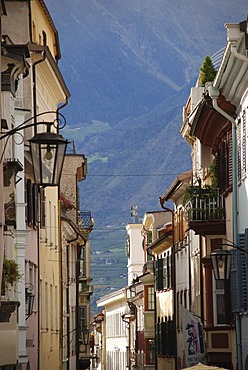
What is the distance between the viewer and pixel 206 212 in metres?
39.3

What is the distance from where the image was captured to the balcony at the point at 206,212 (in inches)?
1526

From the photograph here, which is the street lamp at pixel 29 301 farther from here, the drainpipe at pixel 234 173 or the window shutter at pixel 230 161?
the drainpipe at pixel 234 173

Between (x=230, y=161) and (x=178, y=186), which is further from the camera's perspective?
(x=178, y=186)

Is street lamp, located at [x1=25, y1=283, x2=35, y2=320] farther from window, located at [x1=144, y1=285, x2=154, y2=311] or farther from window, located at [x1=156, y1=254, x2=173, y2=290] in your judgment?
window, located at [x1=144, y1=285, x2=154, y2=311]

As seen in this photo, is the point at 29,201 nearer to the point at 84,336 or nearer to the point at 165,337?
the point at 165,337

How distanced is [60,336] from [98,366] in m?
99.4

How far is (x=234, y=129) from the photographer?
3359 cm

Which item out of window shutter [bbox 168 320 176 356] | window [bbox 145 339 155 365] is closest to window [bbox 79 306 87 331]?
window [bbox 145 339 155 365]

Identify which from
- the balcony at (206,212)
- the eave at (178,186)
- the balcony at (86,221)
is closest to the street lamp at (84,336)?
the balcony at (86,221)

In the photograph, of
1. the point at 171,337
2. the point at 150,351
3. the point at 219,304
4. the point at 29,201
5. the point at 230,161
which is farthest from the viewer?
the point at 150,351

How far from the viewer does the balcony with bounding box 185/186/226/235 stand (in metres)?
38.8

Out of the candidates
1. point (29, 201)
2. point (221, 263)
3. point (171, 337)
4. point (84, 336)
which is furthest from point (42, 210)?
point (84, 336)

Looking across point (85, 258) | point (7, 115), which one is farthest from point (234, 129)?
point (85, 258)

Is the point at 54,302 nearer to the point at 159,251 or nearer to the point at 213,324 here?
the point at 213,324
